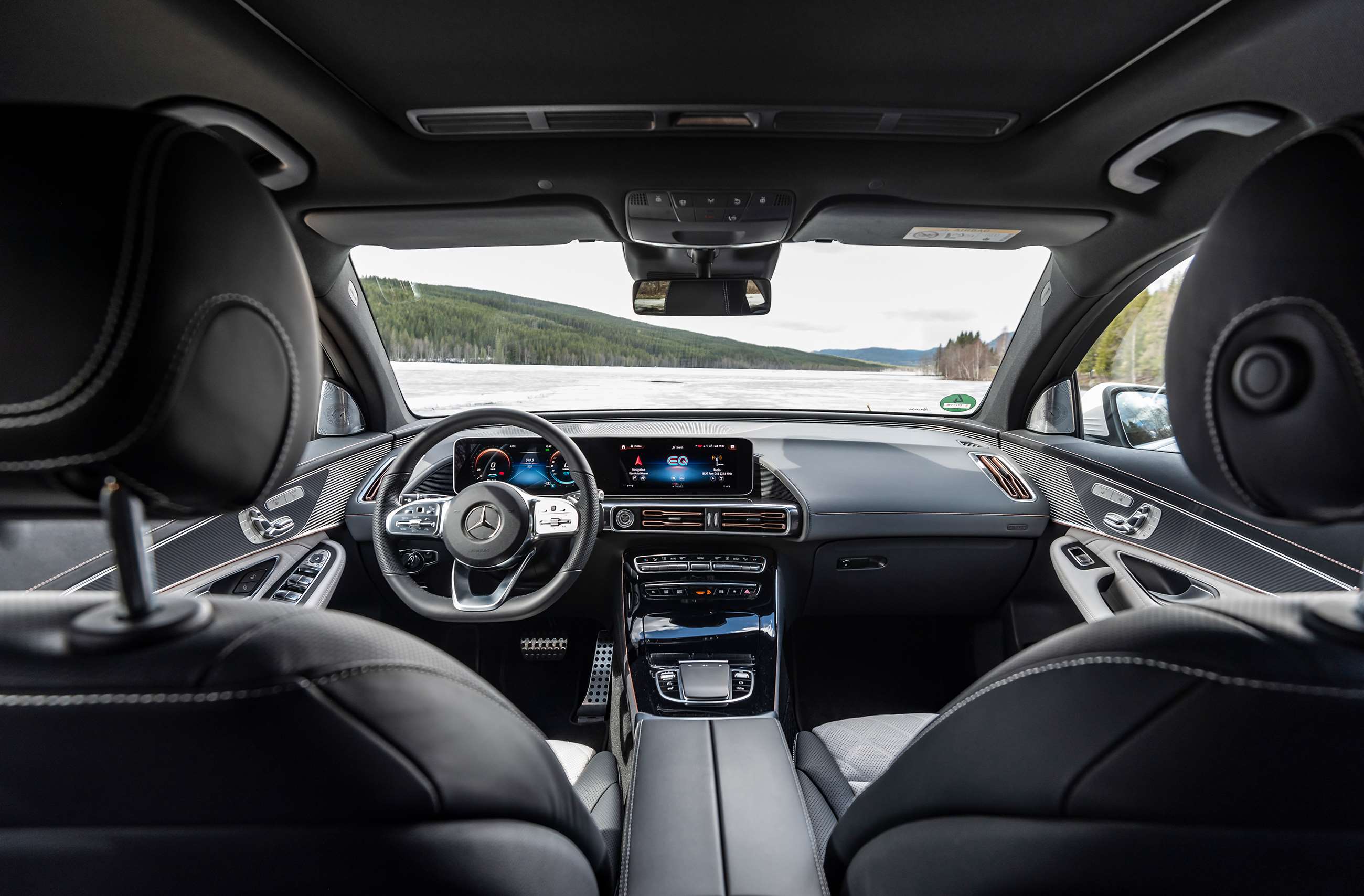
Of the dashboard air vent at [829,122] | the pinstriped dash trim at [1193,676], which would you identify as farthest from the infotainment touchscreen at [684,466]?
the pinstriped dash trim at [1193,676]

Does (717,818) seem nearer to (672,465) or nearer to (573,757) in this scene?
(573,757)

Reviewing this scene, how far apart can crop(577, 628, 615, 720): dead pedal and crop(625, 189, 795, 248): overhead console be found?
1.81 metres

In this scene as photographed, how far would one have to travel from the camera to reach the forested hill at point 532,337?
3350mm

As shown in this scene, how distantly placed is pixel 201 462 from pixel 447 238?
2.51 metres

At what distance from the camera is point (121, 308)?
0.62m

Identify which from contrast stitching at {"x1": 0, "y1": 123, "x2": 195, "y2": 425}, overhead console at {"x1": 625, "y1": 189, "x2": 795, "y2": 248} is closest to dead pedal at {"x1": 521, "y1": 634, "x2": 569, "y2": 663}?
overhead console at {"x1": 625, "y1": 189, "x2": 795, "y2": 248}

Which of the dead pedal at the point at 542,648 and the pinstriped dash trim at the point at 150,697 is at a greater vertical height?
the pinstriped dash trim at the point at 150,697

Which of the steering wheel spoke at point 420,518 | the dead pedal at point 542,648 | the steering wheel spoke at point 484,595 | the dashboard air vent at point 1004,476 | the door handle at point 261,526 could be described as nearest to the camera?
the steering wheel spoke at point 484,595

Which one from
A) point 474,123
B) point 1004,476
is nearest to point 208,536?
point 474,123

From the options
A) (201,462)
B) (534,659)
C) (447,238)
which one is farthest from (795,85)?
(534,659)

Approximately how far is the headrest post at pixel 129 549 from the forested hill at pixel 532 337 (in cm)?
278

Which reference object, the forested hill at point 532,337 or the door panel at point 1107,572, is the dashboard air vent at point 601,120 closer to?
the forested hill at point 532,337

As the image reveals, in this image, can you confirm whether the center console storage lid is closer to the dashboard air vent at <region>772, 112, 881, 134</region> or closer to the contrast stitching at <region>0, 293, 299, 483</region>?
the contrast stitching at <region>0, 293, 299, 483</region>

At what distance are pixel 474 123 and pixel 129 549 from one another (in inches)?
82.3
